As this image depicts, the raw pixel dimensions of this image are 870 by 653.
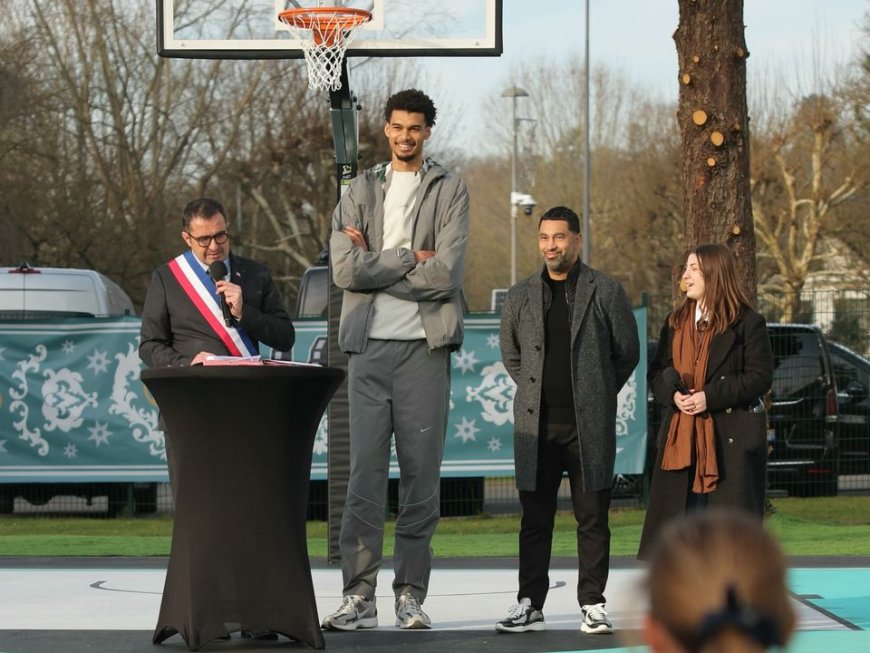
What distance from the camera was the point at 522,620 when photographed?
7.27m

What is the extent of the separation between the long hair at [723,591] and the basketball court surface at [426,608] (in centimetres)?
373

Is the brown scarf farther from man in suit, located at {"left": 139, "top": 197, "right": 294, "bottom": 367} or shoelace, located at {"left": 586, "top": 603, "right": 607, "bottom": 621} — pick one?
man in suit, located at {"left": 139, "top": 197, "right": 294, "bottom": 367}

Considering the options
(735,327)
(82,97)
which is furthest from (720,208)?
(82,97)

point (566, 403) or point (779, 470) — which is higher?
point (566, 403)

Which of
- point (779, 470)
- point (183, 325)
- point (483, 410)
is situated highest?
point (183, 325)

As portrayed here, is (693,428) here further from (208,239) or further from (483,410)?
(483,410)

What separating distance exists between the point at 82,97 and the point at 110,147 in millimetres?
1613

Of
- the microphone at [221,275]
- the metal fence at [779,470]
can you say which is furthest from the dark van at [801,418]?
the microphone at [221,275]

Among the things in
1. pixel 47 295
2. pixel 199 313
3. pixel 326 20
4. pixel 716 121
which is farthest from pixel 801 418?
pixel 199 313

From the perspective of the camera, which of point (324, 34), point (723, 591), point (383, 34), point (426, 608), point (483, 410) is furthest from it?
point (483, 410)

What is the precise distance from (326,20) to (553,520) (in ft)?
13.1

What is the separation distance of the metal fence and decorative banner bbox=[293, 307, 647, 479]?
31cm

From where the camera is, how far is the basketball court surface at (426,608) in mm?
6871

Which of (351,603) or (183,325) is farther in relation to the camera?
(351,603)
